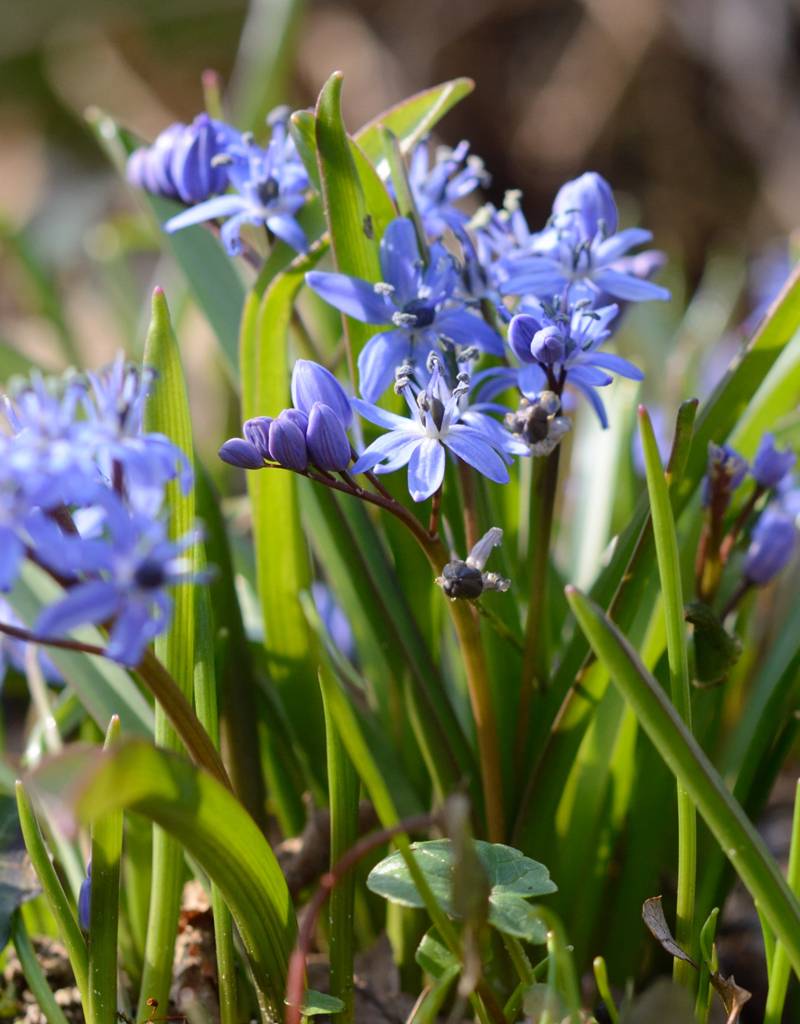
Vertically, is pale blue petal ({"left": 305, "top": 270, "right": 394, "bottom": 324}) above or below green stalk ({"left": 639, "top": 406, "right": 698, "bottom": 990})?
above

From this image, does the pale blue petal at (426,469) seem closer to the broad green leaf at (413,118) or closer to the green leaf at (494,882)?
the green leaf at (494,882)

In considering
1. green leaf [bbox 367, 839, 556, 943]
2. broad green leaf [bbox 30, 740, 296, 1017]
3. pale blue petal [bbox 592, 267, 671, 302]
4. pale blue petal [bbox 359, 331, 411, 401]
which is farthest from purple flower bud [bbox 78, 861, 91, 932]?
pale blue petal [bbox 592, 267, 671, 302]

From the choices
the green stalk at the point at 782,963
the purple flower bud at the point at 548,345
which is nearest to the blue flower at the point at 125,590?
the purple flower bud at the point at 548,345

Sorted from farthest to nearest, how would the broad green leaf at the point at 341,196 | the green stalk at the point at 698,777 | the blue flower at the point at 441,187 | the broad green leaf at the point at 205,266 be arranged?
the broad green leaf at the point at 205,266 → the blue flower at the point at 441,187 → the broad green leaf at the point at 341,196 → the green stalk at the point at 698,777

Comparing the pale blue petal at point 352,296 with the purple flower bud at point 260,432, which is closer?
the purple flower bud at point 260,432

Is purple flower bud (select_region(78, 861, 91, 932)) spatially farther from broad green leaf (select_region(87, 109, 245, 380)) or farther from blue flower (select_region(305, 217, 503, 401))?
broad green leaf (select_region(87, 109, 245, 380))

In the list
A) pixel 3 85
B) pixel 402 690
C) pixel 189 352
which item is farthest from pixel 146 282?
pixel 402 690

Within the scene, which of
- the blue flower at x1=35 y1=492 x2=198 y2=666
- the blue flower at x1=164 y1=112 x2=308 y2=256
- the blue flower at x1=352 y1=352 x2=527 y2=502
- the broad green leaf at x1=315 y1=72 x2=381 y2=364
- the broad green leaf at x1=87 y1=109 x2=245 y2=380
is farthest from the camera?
the broad green leaf at x1=87 y1=109 x2=245 y2=380
